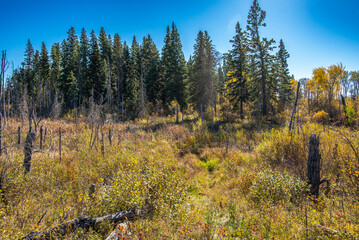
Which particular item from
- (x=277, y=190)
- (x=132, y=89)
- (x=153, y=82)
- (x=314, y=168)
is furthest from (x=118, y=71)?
(x=314, y=168)

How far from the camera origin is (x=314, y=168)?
14.7ft

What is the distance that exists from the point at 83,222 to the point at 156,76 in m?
25.9

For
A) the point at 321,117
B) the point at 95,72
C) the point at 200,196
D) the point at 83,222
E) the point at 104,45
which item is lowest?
the point at 200,196

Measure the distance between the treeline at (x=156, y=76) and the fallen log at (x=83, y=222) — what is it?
14.6m

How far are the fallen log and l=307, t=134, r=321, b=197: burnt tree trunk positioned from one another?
4482 millimetres

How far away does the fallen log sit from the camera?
2716 mm

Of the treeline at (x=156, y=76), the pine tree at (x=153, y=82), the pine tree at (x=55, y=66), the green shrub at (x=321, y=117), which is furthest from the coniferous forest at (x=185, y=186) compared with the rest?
the pine tree at (x=55, y=66)

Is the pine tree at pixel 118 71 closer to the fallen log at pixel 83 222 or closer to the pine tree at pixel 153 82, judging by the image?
the pine tree at pixel 153 82

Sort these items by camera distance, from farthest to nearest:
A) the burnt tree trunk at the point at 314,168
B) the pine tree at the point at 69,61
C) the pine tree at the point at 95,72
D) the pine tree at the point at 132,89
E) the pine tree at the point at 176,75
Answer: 1. the pine tree at the point at 69,61
2. the pine tree at the point at 132,89
3. the pine tree at the point at 95,72
4. the pine tree at the point at 176,75
5. the burnt tree trunk at the point at 314,168

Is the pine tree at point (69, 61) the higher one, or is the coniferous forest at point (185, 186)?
the pine tree at point (69, 61)

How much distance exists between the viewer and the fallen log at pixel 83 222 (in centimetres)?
272

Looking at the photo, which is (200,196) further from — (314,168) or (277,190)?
(314,168)

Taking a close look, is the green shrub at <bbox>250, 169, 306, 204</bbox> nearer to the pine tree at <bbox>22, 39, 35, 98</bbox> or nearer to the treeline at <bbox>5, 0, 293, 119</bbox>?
the treeline at <bbox>5, 0, 293, 119</bbox>

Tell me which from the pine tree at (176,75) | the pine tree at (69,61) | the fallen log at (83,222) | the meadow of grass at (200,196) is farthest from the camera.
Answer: the pine tree at (69,61)
